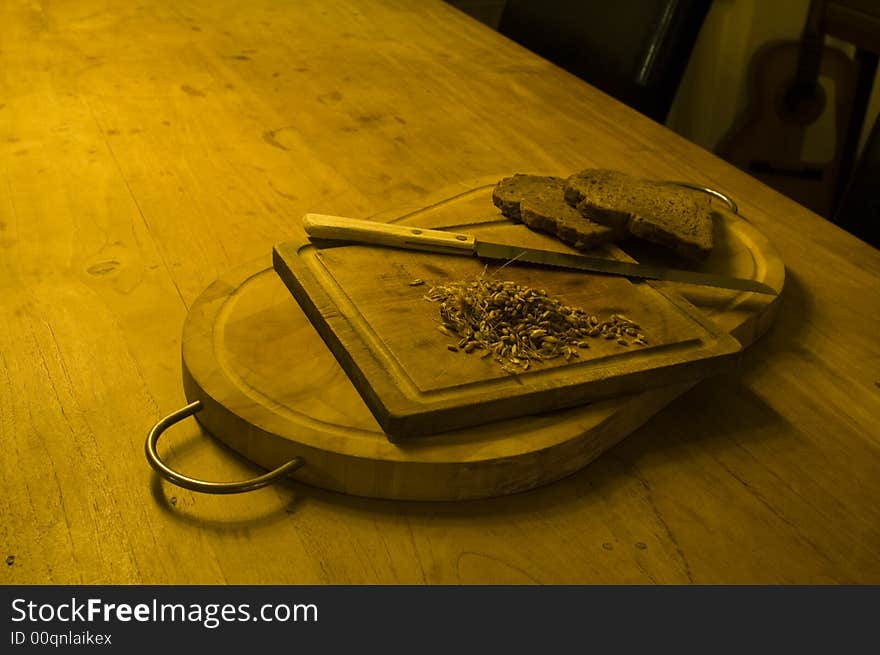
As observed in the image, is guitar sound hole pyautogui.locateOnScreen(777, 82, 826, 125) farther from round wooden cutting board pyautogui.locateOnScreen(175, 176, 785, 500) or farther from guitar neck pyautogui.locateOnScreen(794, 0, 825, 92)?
round wooden cutting board pyautogui.locateOnScreen(175, 176, 785, 500)

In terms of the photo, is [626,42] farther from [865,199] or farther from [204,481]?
[204,481]

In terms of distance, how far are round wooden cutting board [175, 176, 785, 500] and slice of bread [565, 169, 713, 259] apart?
4.6 inches

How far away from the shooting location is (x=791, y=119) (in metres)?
2.84

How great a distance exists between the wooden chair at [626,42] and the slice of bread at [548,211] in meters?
0.71

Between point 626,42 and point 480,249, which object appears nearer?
point 480,249

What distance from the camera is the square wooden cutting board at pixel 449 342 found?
73 centimetres

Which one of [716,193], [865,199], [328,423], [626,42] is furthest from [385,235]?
[626,42]

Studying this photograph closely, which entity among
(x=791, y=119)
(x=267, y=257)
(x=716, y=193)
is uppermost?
(x=716, y=193)

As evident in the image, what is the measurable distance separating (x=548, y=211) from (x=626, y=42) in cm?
87

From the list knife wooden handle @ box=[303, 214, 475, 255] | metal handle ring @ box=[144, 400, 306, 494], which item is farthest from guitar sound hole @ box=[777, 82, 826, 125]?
metal handle ring @ box=[144, 400, 306, 494]

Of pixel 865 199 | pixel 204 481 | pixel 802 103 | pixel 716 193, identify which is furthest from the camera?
pixel 802 103

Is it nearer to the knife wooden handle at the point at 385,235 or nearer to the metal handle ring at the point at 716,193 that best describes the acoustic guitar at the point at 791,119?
the metal handle ring at the point at 716,193

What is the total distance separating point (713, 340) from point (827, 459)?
0.45 feet

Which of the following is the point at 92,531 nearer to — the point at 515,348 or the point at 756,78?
the point at 515,348
